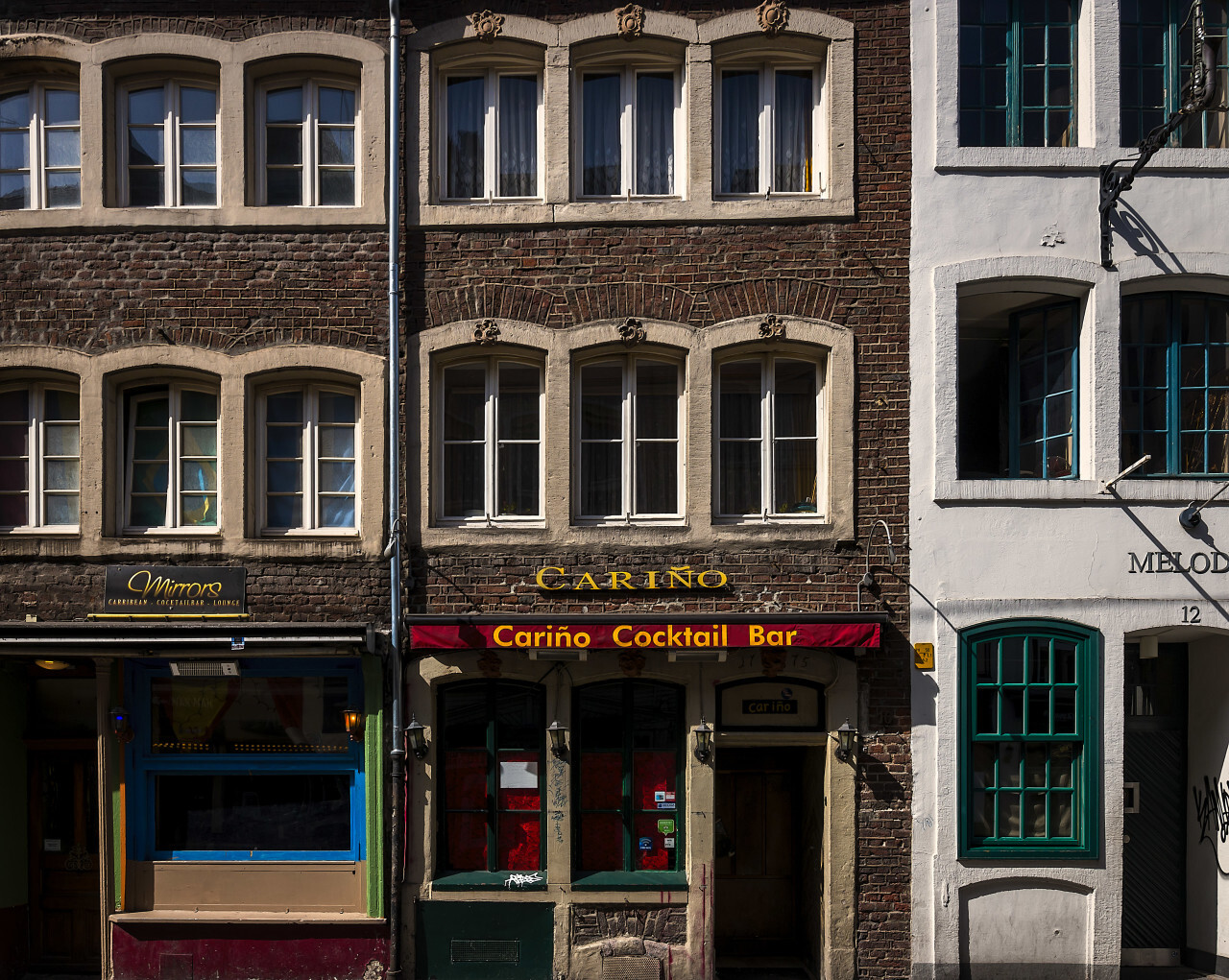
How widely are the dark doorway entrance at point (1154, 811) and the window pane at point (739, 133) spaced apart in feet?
19.9

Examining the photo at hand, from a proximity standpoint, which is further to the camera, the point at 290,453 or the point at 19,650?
the point at 290,453

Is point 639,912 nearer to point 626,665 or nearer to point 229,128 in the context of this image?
point 626,665

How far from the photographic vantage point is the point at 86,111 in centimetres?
902

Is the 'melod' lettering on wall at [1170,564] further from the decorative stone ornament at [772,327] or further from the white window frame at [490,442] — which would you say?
the white window frame at [490,442]

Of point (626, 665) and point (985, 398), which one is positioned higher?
point (985, 398)

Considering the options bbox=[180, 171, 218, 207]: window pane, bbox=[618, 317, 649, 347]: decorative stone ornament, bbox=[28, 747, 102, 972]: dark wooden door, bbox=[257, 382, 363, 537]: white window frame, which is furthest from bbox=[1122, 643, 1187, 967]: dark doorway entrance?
bbox=[28, 747, 102, 972]: dark wooden door

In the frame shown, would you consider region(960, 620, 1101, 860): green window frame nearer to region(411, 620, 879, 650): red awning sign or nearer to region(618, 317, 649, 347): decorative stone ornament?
region(411, 620, 879, 650): red awning sign

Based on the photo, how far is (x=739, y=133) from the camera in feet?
30.2

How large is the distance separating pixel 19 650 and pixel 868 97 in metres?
9.48

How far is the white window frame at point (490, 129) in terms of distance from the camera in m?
9.13

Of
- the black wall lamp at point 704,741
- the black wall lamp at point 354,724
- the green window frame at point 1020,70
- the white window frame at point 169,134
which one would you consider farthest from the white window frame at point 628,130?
the black wall lamp at point 354,724

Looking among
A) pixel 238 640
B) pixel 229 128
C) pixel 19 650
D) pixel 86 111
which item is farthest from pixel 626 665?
pixel 86 111

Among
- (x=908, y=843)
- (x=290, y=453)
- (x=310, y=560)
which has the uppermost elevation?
(x=290, y=453)

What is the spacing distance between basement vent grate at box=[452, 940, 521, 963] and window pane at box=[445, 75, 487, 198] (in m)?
7.17
